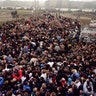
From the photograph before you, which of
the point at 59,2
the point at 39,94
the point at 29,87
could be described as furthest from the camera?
the point at 59,2

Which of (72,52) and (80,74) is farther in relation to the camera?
(72,52)

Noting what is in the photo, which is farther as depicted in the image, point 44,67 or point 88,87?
point 44,67

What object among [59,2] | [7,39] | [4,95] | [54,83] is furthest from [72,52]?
[59,2]

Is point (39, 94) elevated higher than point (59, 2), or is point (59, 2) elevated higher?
point (39, 94)

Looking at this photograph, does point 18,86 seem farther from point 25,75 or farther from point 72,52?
point 72,52

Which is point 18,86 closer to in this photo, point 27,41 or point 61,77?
point 61,77

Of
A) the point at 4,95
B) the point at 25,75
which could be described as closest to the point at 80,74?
the point at 25,75

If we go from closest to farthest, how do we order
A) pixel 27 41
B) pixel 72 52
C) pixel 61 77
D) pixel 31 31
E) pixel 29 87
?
1. pixel 29 87
2. pixel 61 77
3. pixel 72 52
4. pixel 27 41
5. pixel 31 31
